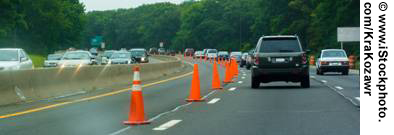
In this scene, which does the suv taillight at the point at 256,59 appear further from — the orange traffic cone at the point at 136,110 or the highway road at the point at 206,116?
the orange traffic cone at the point at 136,110

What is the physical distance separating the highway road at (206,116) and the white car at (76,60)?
2089cm

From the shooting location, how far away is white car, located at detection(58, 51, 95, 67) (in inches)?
1558

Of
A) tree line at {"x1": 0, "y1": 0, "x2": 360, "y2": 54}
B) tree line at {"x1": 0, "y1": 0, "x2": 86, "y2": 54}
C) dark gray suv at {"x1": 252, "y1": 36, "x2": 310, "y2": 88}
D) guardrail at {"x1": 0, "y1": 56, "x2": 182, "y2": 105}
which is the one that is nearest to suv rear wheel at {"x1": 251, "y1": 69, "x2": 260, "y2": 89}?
dark gray suv at {"x1": 252, "y1": 36, "x2": 310, "y2": 88}

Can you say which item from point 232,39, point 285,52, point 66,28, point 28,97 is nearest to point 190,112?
point 28,97

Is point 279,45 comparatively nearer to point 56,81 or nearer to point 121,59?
point 56,81

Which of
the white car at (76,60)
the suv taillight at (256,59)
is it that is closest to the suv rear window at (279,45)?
the suv taillight at (256,59)

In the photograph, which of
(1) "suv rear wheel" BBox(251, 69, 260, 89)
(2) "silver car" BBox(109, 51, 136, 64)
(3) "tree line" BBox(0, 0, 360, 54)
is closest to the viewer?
(1) "suv rear wheel" BBox(251, 69, 260, 89)

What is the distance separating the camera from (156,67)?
119ft

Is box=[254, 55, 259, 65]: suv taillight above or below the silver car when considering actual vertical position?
above

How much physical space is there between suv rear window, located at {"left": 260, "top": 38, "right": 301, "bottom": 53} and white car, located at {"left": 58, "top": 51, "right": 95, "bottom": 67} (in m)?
18.4

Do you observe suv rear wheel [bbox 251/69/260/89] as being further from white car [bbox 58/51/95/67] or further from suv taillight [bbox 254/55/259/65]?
white car [bbox 58/51/95/67]

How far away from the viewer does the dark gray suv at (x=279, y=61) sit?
2245 cm

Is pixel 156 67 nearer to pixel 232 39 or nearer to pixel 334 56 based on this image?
pixel 334 56

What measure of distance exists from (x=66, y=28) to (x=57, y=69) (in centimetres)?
8244
